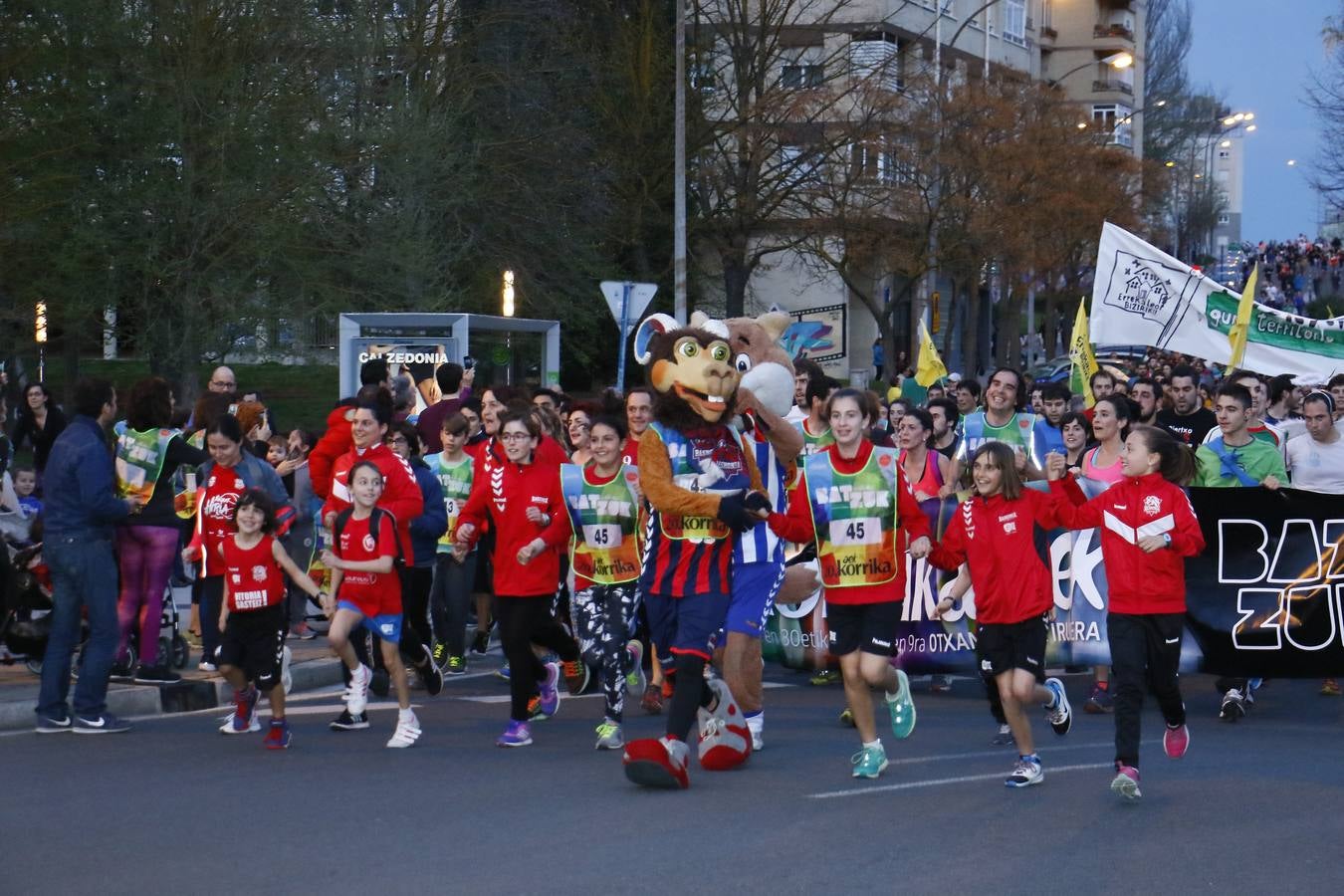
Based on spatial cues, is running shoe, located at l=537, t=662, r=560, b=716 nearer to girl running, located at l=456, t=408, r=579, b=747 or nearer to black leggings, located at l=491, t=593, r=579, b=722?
girl running, located at l=456, t=408, r=579, b=747

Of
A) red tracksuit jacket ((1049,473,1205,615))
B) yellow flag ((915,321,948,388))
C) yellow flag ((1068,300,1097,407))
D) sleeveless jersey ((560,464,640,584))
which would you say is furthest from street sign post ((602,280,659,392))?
red tracksuit jacket ((1049,473,1205,615))

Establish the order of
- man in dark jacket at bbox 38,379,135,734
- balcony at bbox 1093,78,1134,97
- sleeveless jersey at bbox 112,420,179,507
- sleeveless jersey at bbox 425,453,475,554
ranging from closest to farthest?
man in dark jacket at bbox 38,379,135,734
sleeveless jersey at bbox 112,420,179,507
sleeveless jersey at bbox 425,453,475,554
balcony at bbox 1093,78,1134,97

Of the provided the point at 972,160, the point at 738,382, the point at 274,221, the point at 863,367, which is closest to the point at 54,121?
the point at 274,221

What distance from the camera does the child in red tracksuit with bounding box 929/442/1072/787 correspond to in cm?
839

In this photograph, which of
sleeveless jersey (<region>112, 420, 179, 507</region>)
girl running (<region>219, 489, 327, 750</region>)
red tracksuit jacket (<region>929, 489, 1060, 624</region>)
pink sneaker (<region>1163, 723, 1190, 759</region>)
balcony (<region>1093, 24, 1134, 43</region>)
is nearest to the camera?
pink sneaker (<region>1163, 723, 1190, 759</region>)

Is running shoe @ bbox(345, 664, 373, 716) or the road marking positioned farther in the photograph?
running shoe @ bbox(345, 664, 373, 716)

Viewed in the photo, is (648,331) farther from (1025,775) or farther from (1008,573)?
(1025,775)

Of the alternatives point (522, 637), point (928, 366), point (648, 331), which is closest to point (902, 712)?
point (522, 637)

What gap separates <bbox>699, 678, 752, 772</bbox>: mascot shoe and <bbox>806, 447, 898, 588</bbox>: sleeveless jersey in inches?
30.6

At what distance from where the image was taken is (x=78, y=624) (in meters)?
10.1

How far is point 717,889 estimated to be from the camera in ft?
20.8

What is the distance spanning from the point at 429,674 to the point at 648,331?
2530 millimetres

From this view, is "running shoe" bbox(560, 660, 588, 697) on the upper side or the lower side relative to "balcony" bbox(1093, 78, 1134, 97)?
lower

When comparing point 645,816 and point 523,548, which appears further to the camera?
point 523,548
